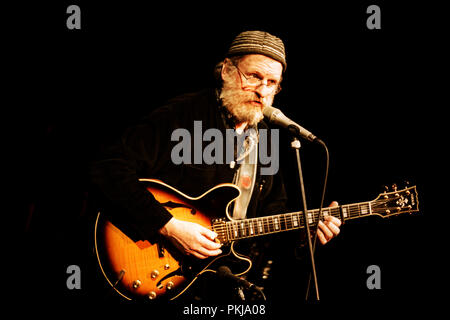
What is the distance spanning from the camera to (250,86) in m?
1.77

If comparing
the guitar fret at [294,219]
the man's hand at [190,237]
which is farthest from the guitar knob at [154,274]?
the guitar fret at [294,219]

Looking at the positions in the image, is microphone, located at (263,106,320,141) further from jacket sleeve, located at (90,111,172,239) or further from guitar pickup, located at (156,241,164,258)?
guitar pickup, located at (156,241,164,258)

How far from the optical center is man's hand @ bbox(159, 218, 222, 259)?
153cm

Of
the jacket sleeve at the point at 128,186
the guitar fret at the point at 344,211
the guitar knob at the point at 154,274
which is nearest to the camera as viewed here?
the jacket sleeve at the point at 128,186

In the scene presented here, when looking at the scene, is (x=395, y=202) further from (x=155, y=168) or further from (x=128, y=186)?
(x=128, y=186)

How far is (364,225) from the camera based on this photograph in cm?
233

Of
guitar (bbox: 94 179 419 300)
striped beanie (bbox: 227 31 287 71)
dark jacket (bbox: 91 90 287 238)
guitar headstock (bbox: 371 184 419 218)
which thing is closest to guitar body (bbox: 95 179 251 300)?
guitar (bbox: 94 179 419 300)

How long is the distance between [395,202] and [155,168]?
1531 millimetres

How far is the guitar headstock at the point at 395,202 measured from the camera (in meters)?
1.84

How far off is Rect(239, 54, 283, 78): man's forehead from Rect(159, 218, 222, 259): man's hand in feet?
3.25

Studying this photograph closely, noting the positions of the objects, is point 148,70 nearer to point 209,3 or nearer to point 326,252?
point 209,3

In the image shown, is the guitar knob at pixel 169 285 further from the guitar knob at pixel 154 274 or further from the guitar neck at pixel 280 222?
the guitar neck at pixel 280 222

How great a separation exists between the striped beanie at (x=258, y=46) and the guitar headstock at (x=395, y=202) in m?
1.08

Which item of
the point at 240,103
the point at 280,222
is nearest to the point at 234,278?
the point at 280,222
